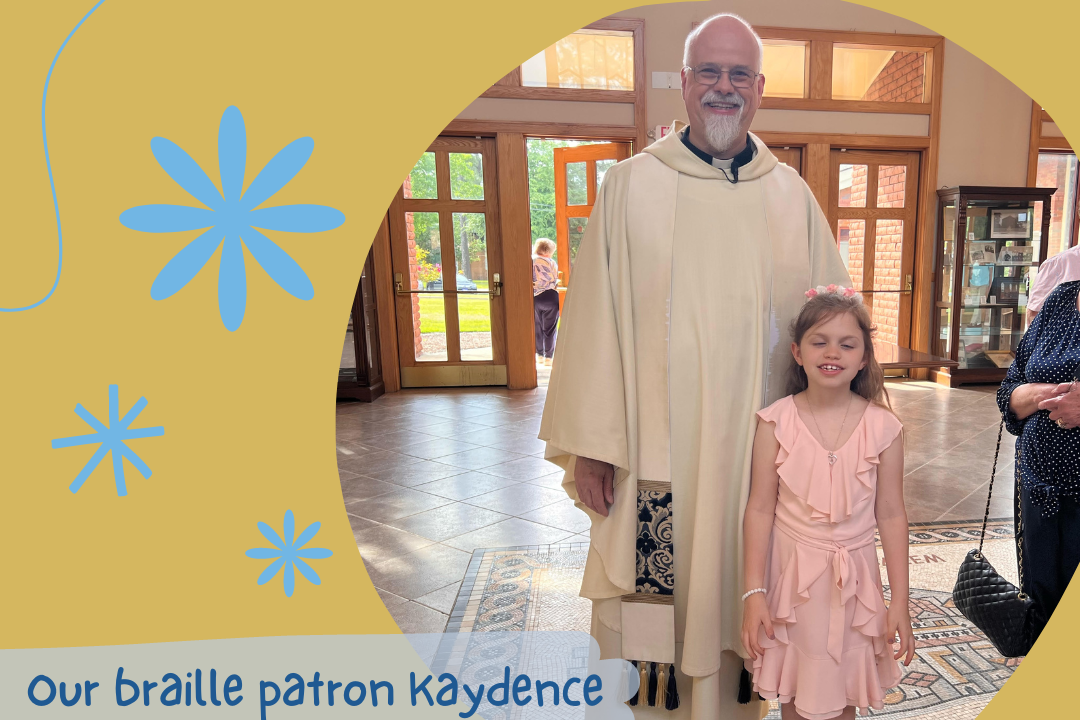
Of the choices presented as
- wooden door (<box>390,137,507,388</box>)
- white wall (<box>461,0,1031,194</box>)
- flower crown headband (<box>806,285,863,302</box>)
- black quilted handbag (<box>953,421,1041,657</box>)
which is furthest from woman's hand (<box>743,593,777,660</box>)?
white wall (<box>461,0,1031,194</box>)

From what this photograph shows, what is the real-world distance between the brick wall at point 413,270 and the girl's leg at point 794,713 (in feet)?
19.9

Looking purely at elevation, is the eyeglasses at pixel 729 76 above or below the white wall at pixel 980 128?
below

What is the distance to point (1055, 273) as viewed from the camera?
2.43m

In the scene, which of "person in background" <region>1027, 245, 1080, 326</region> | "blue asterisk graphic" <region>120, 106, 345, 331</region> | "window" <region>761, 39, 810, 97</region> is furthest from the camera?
"window" <region>761, 39, 810, 97</region>

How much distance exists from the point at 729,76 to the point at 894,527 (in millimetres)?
1097

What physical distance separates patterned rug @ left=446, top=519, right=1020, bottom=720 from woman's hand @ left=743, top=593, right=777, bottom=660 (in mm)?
770

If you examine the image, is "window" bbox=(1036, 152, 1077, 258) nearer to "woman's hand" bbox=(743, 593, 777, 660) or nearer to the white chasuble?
the white chasuble

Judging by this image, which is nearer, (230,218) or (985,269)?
(230,218)

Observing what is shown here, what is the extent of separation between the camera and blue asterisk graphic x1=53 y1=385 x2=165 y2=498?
3.12 feet

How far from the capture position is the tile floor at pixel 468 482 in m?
2.99

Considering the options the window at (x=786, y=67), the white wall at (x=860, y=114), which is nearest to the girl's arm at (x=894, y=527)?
the white wall at (x=860, y=114)

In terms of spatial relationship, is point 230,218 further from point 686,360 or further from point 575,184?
point 575,184

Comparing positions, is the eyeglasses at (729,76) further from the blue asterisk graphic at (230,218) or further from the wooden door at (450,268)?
the wooden door at (450,268)

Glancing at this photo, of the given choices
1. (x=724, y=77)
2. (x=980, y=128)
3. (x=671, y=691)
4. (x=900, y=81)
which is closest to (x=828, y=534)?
(x=671, y=691)
